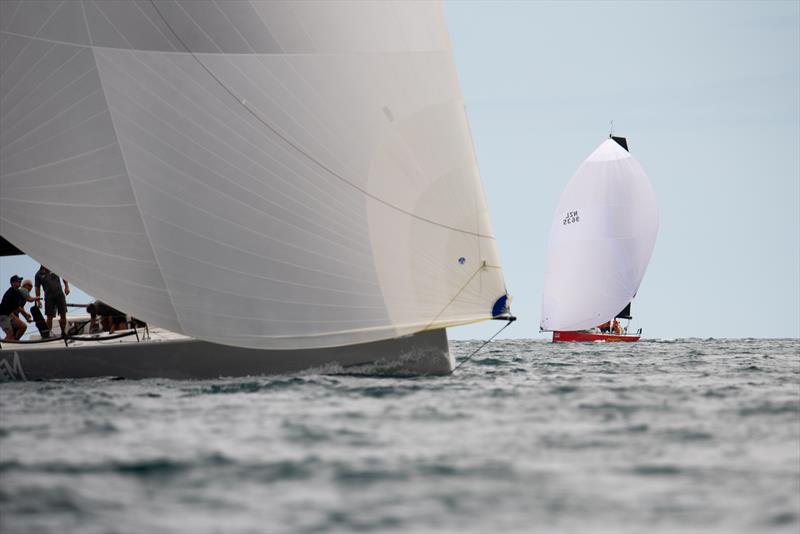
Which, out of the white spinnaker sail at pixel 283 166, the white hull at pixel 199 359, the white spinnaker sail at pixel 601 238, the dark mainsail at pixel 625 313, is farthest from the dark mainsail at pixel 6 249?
the dark mainsail at pixel 625 313

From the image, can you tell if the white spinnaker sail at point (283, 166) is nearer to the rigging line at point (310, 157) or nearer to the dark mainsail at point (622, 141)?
the rigging line at point (310, 157)

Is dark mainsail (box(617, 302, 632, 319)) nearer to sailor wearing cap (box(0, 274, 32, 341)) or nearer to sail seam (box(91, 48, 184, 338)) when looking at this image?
sailor wearing cap (box(0, 274, 32, 341))

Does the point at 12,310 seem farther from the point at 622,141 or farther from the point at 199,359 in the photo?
the point at 622,141

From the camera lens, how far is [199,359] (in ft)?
46.0

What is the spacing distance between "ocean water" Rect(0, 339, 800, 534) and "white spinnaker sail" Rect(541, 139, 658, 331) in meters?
28.5

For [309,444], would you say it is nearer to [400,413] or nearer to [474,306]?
[400,413]

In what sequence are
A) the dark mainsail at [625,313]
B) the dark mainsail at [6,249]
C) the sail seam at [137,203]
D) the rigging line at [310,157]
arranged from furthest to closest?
the dark mainsail at [625,313], the dark mainsail at [6,249], the sail seam at [137,203], the rigging line at [310,157]

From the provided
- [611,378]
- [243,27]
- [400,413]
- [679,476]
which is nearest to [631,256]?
[611,378]

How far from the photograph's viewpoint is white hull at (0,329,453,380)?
44.2 ft

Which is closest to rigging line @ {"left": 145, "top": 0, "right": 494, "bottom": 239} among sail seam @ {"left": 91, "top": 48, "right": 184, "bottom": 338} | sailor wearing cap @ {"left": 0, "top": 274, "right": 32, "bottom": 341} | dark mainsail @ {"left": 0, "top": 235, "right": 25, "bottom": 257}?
sail seam @ {"left": 91, "top": 48, "right": 184, "bottom": 338}

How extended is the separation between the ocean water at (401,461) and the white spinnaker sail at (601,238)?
93.6ft

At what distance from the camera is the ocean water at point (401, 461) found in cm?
524

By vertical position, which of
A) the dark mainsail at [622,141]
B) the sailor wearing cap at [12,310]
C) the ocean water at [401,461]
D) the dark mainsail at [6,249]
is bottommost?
the ocean water at [401,461]

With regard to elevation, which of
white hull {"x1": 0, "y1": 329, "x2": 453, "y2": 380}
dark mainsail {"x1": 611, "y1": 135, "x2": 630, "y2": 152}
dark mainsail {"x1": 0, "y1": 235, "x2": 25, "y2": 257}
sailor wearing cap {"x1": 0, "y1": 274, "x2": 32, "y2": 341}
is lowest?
white hull {"x1": 0, "y1": 329, "x2": 453, "y2": 380}
